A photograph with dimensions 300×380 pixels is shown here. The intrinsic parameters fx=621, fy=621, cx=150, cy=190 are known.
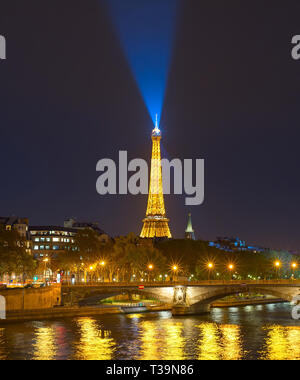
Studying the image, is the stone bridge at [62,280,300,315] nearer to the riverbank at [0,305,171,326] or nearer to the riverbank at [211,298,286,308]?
the riverbank at [0,305,171,326]

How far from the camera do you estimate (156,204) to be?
441ft

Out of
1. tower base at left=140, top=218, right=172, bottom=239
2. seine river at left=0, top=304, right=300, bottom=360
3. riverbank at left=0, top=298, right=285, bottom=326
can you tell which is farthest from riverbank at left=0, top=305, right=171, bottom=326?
tower base at left=140, top=218, right=172, bottom=239

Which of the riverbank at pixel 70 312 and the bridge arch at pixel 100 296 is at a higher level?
the bridge arch at pixel 100 296

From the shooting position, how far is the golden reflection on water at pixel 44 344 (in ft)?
135

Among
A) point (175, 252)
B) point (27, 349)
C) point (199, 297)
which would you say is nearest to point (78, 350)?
point (27, 349)

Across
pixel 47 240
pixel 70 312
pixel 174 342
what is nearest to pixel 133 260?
pixel 70 312

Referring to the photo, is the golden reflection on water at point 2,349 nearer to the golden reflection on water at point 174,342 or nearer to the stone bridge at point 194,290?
the golden reflection on water at point 174,342

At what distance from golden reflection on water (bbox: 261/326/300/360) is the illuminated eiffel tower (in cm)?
7675

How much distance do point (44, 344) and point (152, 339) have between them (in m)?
8.51

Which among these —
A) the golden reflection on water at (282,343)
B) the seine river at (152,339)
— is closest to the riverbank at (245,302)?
the seine river at (152,339)

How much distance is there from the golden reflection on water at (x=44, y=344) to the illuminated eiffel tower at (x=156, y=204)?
258 ft

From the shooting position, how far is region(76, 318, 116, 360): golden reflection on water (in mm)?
41562

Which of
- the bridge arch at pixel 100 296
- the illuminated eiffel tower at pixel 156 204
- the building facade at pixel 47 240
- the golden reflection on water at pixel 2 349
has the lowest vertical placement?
the golden reflection on water at pixel 2 349
